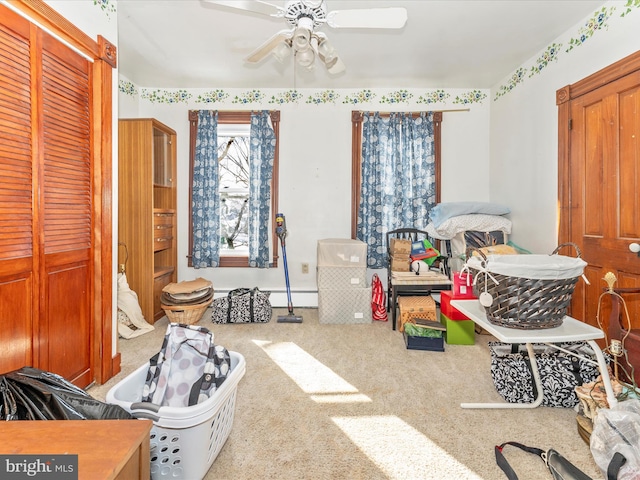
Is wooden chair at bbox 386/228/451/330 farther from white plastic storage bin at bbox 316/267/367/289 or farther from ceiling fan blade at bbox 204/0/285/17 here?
ceiling fan blade at bbox 204/0/285/17

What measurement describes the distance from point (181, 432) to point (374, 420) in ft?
3.26

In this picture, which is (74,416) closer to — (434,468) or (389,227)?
(434,468)

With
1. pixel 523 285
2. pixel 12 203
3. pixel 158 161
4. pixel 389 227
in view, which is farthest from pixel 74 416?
pixel 389 227

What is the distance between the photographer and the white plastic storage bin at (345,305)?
11.6 ft

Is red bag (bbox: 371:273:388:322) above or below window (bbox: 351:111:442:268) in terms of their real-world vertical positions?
below

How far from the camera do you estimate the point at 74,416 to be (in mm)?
1044

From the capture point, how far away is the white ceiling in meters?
2.55

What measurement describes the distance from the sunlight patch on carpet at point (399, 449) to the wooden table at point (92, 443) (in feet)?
3.39

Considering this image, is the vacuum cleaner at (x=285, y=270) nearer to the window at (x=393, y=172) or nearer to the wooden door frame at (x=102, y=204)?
the window at (x=393, y=172)

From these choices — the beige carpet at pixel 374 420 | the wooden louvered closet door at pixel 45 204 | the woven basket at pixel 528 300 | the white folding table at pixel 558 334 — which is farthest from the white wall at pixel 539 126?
the wooden louvered closet door at pixel 45 204

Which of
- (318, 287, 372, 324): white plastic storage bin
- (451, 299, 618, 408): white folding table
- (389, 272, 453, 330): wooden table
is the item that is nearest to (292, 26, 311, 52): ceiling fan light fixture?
(451, 299, 618, 408): white folding table

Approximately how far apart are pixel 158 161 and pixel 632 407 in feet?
13.0

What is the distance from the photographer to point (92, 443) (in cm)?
78

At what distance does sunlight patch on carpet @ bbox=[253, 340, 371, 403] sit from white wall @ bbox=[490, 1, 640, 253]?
85.5 inches
